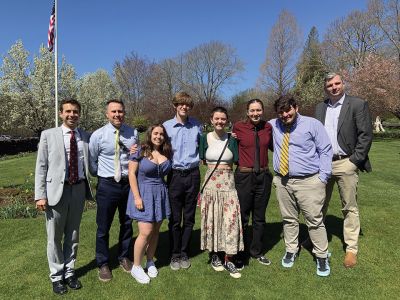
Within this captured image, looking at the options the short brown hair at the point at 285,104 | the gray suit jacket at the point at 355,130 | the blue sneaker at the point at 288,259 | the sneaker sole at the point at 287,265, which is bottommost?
the sneaker sole at the point at 287,265

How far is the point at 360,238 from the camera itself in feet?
18.3

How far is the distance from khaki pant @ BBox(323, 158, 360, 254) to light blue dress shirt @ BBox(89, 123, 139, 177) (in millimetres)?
2750

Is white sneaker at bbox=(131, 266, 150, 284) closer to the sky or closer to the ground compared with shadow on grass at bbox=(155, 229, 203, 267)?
closer to the sky

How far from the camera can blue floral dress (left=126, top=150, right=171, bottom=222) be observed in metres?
4.10

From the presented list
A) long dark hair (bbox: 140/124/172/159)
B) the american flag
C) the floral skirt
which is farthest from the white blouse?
the american flag

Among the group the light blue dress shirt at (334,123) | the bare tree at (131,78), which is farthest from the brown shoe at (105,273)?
the bare tree at (131,78)

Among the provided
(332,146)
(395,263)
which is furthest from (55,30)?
(395,263)

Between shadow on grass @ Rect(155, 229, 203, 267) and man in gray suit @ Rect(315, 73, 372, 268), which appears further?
shadow on grass @ Rect(155, 229, 203, 267)

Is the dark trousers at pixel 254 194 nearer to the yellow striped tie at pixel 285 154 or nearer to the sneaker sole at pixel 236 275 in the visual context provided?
the yellow striped tie at pixel 285 154

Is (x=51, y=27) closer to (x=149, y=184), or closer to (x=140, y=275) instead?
(x=149, y=184)

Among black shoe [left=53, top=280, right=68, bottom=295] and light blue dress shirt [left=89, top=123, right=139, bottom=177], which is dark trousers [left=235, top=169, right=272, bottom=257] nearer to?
light blue dress shirt [left=89, top=123, right=139, bottom=177]

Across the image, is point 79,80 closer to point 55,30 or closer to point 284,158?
point 55,30

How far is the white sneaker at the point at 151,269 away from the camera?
14.4ft

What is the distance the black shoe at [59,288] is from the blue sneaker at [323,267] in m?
3.09
